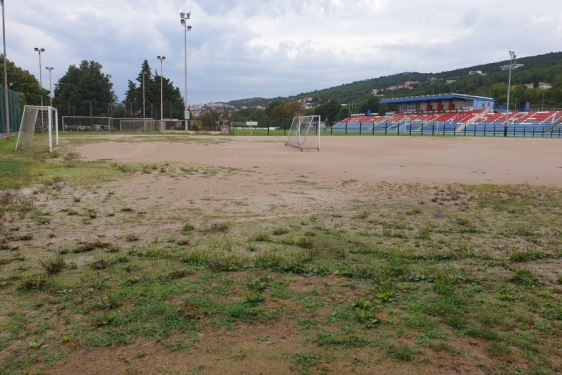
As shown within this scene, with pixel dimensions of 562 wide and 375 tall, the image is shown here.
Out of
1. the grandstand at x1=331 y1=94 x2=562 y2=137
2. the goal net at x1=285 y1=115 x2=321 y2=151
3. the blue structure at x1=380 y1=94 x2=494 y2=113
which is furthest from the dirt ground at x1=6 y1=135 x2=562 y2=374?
the blue structure at x1=380 y1=94 x2=494 y2=113

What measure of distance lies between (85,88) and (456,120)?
62064 mm

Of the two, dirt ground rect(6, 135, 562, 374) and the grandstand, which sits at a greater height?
the grandstand

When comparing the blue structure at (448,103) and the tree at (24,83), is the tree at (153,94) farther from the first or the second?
the blue structure at (448,103)

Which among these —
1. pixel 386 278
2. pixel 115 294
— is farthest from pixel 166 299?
pixel 386 278

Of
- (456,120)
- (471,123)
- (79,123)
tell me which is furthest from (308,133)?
(456,120)

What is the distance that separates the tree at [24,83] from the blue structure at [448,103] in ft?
220

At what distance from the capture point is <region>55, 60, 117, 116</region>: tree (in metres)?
71.1

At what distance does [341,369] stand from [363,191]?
8.08 meters

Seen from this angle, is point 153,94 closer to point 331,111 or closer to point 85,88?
point 85,88

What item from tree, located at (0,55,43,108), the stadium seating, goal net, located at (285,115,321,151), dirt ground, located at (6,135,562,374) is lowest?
dirt ground, located at (6,135,562,374)

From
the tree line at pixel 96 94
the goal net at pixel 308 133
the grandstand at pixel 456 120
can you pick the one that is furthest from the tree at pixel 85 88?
the goal net at pixel 308 133

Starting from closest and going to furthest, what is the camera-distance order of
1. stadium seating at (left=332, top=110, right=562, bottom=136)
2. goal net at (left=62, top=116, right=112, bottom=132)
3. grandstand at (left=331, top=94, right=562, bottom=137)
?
goal net at (left=62, top=116, right=112, bottom=132)
stadium seating at (left=332, top=110, right=562, bottom=136)
grandstand at (left=331, top=94, right=562, bottom=137)

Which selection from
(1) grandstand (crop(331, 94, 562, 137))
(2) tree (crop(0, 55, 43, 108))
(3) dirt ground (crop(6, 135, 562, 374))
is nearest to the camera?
(3) dirt ground (crop(6, 135, 562, 374))

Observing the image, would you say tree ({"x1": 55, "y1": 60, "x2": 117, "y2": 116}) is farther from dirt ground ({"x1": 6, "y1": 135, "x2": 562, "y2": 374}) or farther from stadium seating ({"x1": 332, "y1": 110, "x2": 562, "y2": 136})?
dirt ground ({"x1": 6, "y1": 135, "x2": 562, "y2": 374})
